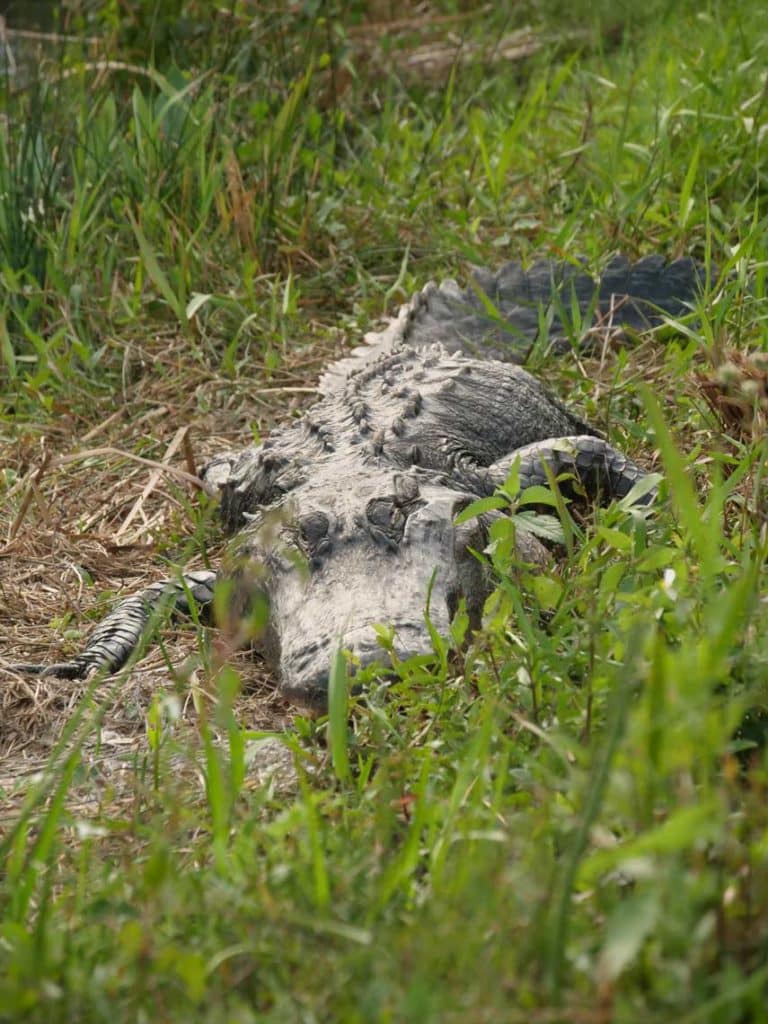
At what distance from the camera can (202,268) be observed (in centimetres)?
472

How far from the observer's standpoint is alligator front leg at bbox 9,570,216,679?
9.17 ft

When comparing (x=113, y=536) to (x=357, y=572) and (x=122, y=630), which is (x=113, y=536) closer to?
(x=122, y=630)

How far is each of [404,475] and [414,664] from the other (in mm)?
918

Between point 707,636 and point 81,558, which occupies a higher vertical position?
point 707,636

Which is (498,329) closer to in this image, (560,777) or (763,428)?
(763,428)

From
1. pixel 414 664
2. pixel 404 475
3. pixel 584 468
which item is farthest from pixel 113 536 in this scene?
pixel 414 664

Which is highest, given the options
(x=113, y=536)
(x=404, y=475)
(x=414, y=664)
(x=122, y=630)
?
(x=414, y=664)

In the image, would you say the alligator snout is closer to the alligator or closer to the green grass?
the alligator

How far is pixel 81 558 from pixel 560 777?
1.97 m

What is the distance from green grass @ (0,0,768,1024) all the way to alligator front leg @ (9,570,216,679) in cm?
22

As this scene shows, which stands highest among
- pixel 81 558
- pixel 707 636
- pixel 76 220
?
pixel 707 636

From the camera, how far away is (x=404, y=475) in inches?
119

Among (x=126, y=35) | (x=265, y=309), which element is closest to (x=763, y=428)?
(x=265, y=309)

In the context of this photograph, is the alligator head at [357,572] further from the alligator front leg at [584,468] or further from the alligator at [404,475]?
the alligator front leg at [584,468]
